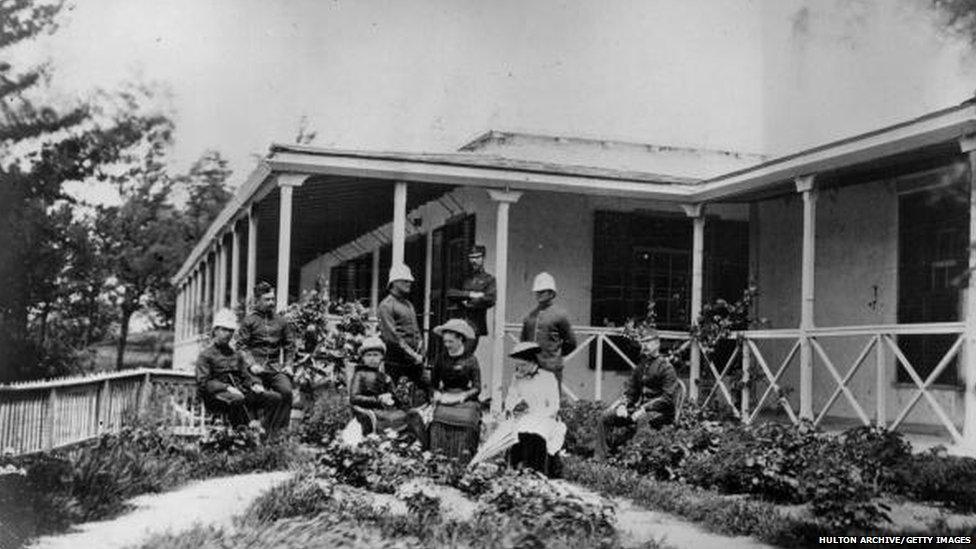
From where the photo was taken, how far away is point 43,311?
28.9 metres

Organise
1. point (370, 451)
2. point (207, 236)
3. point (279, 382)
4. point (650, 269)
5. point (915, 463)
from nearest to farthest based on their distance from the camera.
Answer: point (370, 451), point (915, 463), point (279, 382), point (650, 269), point (207, 236)

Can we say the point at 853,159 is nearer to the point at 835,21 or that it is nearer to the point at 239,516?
the point at 835,21

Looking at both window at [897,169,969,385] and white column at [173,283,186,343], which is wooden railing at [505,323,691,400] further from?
white column at [173,283,186,343]

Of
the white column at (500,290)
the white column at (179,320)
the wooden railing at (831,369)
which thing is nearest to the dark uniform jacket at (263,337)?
the white column at (500,290)

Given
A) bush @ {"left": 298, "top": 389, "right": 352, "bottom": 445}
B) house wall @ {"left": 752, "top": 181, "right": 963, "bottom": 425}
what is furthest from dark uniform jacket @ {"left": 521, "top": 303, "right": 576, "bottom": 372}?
house wall @ {"left": 752, "top": 181, "right": 963, "bottom": 425}

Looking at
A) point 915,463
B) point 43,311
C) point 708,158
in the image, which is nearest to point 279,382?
point 915,463

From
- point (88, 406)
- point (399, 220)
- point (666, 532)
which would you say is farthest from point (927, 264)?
point (88, 406)

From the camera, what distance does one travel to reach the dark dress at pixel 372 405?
27.2 ft

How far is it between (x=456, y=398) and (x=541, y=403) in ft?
2.21

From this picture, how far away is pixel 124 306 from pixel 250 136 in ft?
93.9

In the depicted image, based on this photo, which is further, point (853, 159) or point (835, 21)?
point (853, 159)

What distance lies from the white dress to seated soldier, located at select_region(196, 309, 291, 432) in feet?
9.05

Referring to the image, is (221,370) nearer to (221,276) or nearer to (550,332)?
(550,332)

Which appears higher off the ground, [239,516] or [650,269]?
[650,269]
